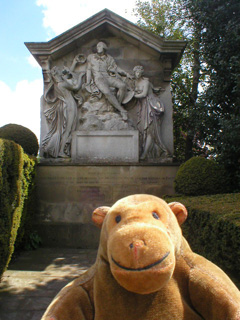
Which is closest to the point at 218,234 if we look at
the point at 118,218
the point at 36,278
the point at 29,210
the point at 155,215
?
the point at 155,215

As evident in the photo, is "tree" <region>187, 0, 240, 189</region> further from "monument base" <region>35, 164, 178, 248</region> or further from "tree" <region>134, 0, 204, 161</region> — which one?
"tree" <region>134, 0, 204, 161</region>

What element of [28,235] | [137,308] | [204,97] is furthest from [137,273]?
[204,97]

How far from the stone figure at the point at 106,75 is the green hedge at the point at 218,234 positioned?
4.77m

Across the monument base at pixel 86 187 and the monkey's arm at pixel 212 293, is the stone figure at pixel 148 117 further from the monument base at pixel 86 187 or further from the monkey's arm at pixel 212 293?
the monkey's arm at pixel 212 293

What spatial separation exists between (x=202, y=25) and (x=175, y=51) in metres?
1.02

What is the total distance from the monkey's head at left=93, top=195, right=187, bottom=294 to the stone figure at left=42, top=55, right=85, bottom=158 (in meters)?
6.95

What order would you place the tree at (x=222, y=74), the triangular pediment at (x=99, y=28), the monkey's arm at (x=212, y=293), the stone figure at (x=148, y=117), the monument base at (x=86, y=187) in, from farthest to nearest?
1. the triangular pediment at (x=99, y=28)
2. the stone figure at (x=148, y=117)
3. the monument base at (x=86, y=187)
4. the tree at (x=222, y=74)
5. the monkey's arm at (x=212, y=293)

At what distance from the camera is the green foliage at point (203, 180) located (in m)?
6.77

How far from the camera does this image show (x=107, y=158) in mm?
8344

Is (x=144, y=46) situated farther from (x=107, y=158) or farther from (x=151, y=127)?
(x=107, y=158)

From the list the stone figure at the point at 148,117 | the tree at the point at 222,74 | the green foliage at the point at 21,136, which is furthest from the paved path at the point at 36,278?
the tree at the point at 222,74

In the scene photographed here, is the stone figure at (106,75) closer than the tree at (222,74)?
No

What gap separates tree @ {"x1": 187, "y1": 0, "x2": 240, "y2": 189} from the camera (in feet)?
23.2

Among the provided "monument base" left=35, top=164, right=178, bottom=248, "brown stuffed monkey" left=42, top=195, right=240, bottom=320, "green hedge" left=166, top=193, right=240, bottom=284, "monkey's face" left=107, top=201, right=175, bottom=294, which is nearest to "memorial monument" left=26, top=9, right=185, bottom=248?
"monument base" left=35, top=164, right=178, bottom=248
